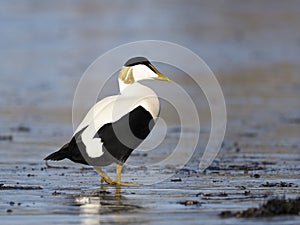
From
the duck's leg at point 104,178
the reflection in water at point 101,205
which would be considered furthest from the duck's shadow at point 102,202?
the duck's leg at point 104,178

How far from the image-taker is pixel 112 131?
30.1 feet

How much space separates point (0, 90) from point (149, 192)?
32.1 ft

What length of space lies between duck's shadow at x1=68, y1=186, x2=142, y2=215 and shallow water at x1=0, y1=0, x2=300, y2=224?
1 cm

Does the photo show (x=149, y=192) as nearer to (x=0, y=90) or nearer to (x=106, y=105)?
(x=106, y=105)

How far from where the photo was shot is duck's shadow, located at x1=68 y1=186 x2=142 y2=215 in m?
7.69

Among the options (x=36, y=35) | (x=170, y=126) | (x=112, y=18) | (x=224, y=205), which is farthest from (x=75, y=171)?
(x=112, y=18)

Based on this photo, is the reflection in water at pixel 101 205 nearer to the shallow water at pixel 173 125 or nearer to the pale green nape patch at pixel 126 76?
the shallow water at pixel 173 125

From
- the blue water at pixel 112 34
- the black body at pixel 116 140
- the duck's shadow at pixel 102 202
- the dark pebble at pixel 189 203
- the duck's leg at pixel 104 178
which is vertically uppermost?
the blue water at pixel 112 34

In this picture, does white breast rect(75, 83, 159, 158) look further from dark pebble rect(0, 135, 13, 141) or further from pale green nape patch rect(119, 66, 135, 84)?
dark pebble rect(0, 135, 13, 141)

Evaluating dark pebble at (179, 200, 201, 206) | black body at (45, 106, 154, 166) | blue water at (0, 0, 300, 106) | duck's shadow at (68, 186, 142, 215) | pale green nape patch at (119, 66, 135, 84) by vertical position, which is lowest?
dark pebble at (179, 200, 201, 206)

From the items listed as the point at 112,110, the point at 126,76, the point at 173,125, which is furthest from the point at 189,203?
the point at 173,125

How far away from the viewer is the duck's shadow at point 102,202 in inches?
303

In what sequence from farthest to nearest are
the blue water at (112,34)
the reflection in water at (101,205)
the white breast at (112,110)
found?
the blue water at (112,34) < the white breast at (112,110) < the reflection in water at (101,205)

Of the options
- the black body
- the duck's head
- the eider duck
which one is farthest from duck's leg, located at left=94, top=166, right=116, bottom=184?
the duck's head
